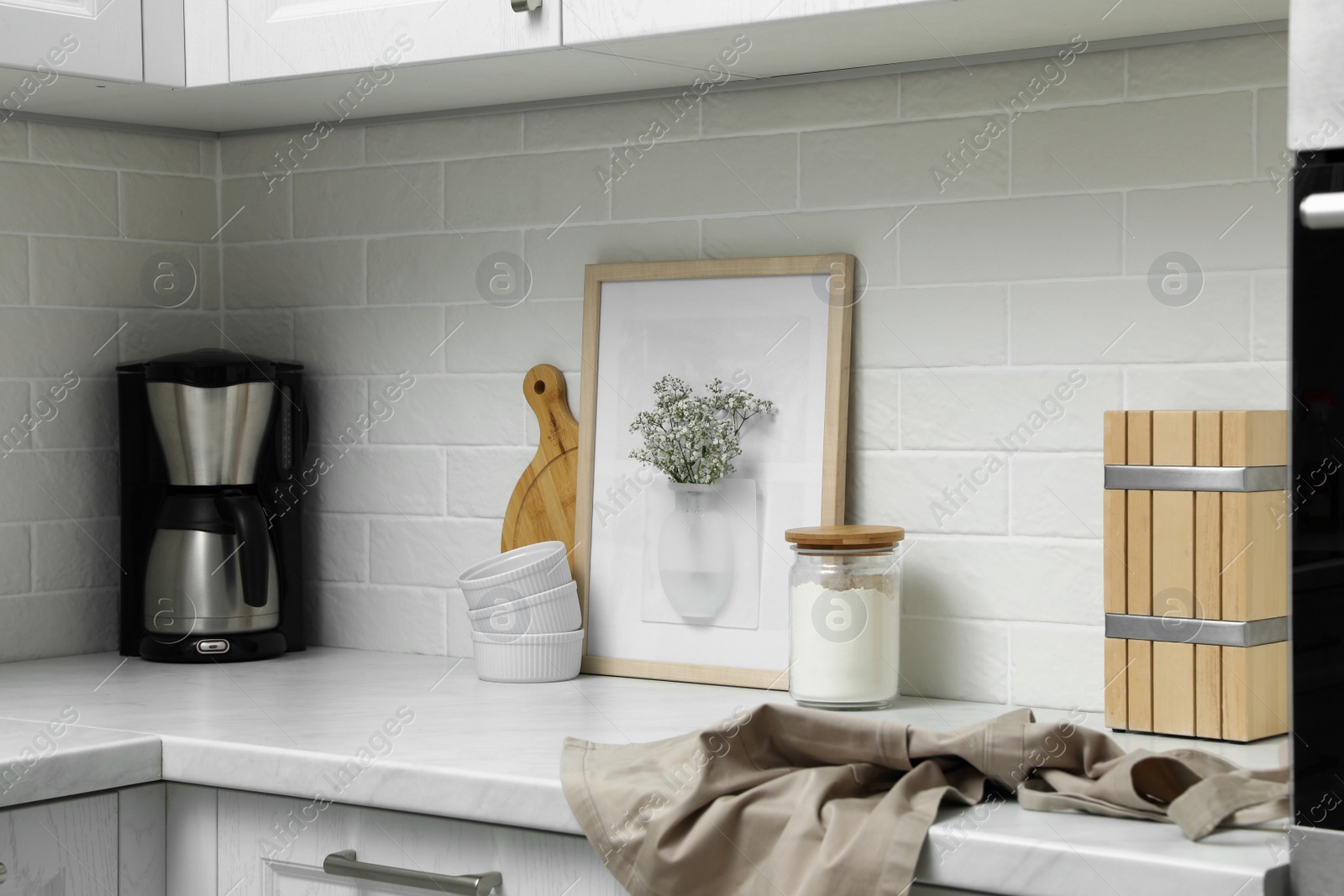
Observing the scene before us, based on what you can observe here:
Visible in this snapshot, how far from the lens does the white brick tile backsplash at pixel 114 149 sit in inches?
75.3

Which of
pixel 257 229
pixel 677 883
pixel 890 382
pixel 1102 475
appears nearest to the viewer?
pixel 677 883

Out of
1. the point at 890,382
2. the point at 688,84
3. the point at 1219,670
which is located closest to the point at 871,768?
the point at 1219,670

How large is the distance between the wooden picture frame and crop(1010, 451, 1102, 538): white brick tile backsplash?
0.63ft

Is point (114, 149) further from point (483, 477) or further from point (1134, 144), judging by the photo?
point (1134, 144)

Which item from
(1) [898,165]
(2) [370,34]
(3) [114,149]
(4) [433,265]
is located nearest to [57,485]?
(3) [114,149]

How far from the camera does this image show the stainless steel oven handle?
2.98ft

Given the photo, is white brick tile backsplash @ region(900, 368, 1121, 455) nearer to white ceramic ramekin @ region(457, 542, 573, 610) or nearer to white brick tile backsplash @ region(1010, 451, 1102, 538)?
white brick tile backsplash @ region(1010, 451, 1102, 538)

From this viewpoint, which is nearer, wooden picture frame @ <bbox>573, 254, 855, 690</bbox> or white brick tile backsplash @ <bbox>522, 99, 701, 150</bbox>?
wooden picture frame @ <bbox>573, 254, 855, 690</bbox>

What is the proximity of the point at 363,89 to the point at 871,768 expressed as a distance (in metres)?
1.00

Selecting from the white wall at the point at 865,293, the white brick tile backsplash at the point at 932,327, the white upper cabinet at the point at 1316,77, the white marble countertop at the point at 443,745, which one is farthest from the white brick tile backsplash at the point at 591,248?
the white upper cabinet at the point at 1316,77

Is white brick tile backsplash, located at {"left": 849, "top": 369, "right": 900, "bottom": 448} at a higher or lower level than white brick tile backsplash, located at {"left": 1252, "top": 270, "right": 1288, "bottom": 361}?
lower

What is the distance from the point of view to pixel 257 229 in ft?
6.85

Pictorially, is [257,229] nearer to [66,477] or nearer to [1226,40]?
[66,477]

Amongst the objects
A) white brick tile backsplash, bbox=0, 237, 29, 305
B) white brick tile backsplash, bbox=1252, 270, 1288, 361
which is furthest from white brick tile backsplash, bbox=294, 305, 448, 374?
white brick tile backsplash, bbox=1252, 270, 1288, 361
